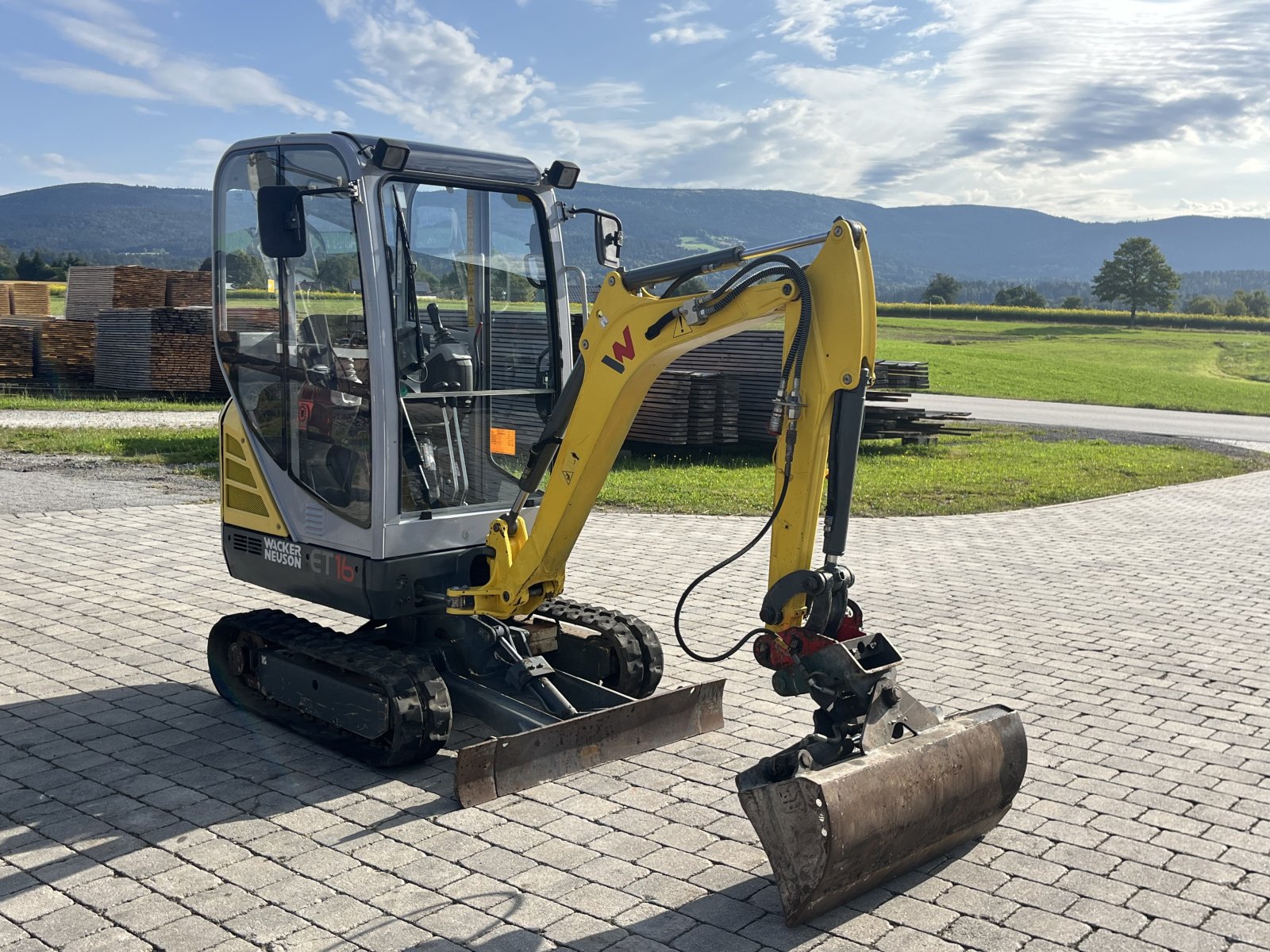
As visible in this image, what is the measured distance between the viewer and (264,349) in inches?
266

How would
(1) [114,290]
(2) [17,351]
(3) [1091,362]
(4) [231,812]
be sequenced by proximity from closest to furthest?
1. (4) [231,812]
2. (2) [17,351]
3. (1) [114,290]
4. (3) [1091,362]

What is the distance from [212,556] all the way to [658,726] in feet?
19.8

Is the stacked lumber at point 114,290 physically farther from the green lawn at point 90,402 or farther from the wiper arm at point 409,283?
the wiper arm at point 409,283

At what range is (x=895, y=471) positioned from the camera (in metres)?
17.8

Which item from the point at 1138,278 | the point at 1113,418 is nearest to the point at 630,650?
the point at 1113,418

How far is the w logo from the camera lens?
5.68 meters

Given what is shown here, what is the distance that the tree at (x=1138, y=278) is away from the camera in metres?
103

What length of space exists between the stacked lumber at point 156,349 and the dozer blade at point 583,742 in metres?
17.6

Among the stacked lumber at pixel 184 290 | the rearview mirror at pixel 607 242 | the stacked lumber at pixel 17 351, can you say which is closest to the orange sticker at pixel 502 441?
the rearview mirror at pixel 607 242

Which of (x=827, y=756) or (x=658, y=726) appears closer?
(x=827, y=756)

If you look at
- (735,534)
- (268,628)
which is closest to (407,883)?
(268,628)

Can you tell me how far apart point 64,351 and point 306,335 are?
62.1 ft

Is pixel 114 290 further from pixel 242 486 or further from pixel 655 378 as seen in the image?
pixel 655 378

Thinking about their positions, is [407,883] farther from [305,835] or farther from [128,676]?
[128,676]
